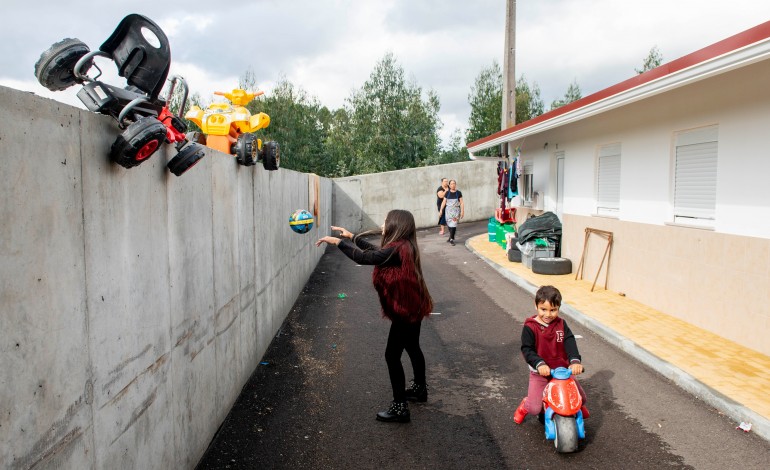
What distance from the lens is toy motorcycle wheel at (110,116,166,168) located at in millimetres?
2684

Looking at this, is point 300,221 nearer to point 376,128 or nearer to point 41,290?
point 41,290

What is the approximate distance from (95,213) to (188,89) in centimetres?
181

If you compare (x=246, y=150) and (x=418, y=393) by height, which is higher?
(x=246, y=150)

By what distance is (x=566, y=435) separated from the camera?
4309mm

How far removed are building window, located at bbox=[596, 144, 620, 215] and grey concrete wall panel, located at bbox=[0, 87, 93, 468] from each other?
9.51 meters

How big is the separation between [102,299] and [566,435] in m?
3.29

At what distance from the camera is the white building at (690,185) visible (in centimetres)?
645

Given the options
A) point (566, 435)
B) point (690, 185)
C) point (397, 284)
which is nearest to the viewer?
point (566, 435)

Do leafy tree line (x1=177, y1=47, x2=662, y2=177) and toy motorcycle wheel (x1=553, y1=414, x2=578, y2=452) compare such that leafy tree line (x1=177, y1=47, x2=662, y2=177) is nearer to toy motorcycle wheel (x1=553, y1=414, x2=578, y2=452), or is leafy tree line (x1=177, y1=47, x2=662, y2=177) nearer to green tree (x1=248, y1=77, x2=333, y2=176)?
green tree (x1=248, y1=77, x2=333, y2=176)

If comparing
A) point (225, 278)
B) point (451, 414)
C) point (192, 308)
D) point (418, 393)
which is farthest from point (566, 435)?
point (225, 278)

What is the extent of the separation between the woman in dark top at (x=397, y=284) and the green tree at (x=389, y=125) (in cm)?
3103

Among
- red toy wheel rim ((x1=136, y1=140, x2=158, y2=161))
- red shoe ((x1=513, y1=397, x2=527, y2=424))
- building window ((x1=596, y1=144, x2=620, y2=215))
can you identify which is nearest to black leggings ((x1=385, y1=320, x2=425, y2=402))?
red shoe ((x1=513, y1=397, x2=527, y2=424))

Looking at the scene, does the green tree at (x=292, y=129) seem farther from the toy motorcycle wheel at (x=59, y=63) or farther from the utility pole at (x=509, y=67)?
the toy motorcycle wheel at (x=59, y=63)

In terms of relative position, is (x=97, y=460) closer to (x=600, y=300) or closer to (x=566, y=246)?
(x=600, y=300)
